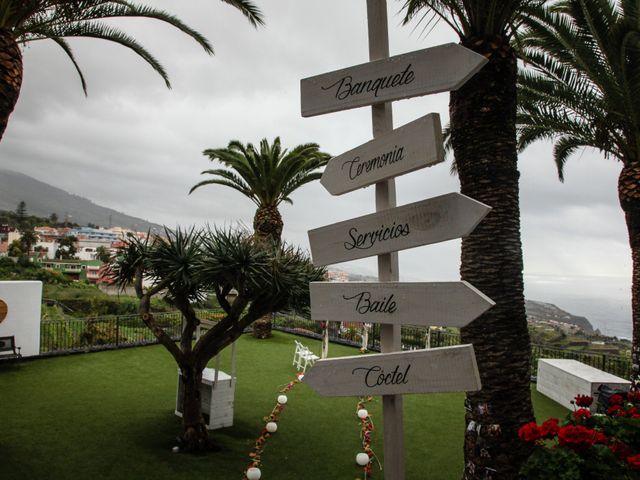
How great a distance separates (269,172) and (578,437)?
14.2m

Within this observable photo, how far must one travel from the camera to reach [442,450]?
264 inches

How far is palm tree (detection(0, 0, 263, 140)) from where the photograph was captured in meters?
5.46

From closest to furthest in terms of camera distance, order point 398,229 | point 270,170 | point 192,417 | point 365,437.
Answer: point 398,229 → point 192,417 → point 365,437 → point 270,170

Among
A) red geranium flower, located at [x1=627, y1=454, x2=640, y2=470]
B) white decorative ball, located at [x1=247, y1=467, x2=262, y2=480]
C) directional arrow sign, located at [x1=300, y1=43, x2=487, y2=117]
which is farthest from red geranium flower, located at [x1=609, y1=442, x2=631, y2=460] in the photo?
white decorative ball, located at [x1=247, y1=467, x2=262, y2=480]

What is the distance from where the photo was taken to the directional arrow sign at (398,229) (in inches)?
90.6

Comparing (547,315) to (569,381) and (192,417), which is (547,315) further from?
(192,417)

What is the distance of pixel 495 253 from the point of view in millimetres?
4121

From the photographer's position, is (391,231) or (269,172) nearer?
(391,231)

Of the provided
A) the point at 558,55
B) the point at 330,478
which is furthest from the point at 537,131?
the point at 330,478

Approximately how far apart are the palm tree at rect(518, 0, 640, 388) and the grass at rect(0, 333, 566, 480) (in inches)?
155

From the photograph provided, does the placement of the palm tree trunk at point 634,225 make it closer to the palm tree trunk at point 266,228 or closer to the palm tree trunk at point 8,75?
the palm tree trunk at point 8,75

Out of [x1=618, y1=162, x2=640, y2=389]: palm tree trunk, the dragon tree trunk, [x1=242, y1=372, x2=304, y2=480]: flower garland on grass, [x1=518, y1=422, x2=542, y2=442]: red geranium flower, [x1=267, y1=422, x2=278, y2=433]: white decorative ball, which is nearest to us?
[x1=518, y1=422, x2=542, y2=442]: red geranium flower

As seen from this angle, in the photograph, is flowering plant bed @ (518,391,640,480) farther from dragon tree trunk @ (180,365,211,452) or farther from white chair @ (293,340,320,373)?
white chair @ (293,340,320,373)

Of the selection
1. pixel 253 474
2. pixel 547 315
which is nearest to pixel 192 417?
pixel 253 474
